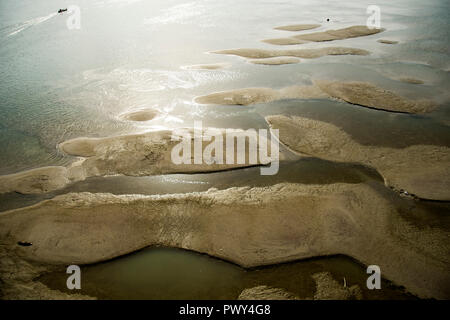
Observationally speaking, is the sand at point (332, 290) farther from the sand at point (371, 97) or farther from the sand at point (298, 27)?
the sand at point (298, 27)

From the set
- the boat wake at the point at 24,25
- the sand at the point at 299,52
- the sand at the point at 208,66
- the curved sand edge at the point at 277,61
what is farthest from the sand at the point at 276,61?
the boat wake at the point at 24,25

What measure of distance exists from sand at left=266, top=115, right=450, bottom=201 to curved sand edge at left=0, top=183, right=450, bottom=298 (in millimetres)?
1642

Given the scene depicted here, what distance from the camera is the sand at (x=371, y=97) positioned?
16469mm

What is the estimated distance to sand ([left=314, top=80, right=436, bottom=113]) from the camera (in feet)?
54.0

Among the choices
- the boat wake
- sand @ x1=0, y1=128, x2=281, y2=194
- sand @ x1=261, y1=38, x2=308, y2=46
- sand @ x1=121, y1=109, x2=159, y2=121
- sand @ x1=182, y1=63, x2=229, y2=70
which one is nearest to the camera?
sand @ x1=0, y1=128, x2=281, y2=194

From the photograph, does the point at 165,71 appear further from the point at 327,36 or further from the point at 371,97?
the point at 327,36

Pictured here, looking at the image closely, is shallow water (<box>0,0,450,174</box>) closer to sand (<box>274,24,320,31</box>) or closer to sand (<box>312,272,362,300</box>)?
sand (<box>274,24,320,31</box>)

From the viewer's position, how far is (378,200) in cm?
1041

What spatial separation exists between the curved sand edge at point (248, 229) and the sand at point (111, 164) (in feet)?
4.72

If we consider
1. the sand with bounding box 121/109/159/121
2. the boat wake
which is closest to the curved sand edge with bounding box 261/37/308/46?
the sand with bounding box 121/109/159/121

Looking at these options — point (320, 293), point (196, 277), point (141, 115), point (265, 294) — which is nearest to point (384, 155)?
point (320, 293)
